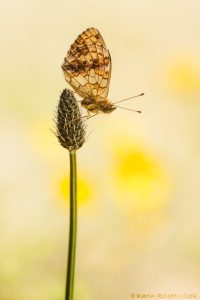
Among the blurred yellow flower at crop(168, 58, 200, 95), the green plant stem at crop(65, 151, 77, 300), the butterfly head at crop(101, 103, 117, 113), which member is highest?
the blurred yellow flower at crop(168, 58, 200, 95)

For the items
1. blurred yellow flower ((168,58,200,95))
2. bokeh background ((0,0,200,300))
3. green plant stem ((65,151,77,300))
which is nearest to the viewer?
green plant stem ((65,151,77,300))

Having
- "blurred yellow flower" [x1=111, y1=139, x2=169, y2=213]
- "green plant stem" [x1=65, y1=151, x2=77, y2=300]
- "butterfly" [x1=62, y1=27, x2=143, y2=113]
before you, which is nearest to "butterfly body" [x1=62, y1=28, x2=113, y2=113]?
"butterfly" [x1=62, y1=27, x2=143, y2=113]

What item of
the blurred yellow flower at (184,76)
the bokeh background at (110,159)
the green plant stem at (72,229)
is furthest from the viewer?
the blurred yellow flower at (184,76)

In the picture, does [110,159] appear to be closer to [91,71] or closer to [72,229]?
[91,71]

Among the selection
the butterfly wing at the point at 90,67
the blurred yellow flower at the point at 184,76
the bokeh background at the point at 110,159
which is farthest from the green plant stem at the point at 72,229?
the blurred yellow flower at the point at 184,76

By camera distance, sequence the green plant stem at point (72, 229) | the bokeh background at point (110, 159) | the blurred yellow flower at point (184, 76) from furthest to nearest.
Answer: the blurred yellow flower at point (184, 76) → the bokeh background at point (110, 159) → the green plant stem at point (72, 229)

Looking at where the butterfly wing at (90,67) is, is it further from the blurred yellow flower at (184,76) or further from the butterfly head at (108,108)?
the blurred yellow flower at (184,76)

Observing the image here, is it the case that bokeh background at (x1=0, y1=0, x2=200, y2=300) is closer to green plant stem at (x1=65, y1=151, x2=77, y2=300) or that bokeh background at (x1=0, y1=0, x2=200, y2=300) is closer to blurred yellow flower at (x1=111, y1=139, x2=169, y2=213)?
blurred yellow flower at (x1=111, y1=139, x2=169, y2=213)
